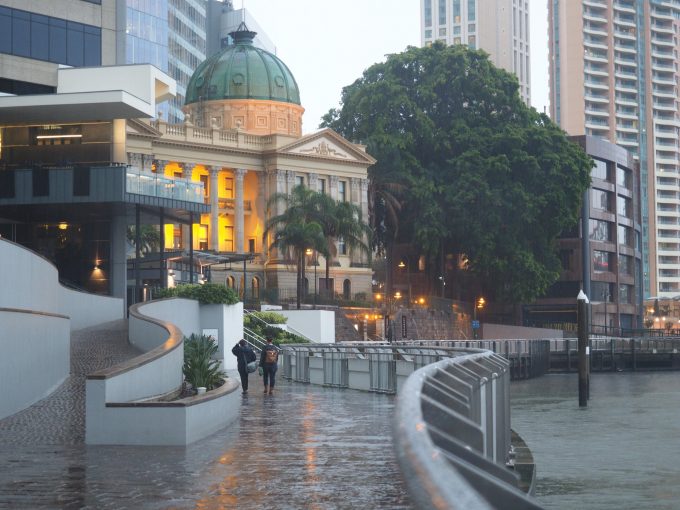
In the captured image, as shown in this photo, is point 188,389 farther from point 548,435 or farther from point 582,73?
point 582,73

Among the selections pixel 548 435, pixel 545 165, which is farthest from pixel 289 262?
pixel 548 435

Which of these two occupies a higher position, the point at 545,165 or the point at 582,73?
the point at 582,73

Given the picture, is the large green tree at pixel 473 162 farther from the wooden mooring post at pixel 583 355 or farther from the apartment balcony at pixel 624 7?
the apartment balcony at pixel 624 7

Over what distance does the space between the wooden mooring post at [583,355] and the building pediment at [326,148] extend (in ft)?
145

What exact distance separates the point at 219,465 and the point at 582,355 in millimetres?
37546

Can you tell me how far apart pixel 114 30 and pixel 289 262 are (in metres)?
33.9

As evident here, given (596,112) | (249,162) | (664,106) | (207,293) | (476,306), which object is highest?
(664,106)

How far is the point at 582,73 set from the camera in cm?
18225

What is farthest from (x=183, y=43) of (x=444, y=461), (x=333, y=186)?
(x=444, y=461)

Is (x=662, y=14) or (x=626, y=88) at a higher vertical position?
(x=662, y=14)

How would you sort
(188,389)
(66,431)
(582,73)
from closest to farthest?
1. (66,431)
2. (188,389)
3. (582,73)

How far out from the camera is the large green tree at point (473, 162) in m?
88.2

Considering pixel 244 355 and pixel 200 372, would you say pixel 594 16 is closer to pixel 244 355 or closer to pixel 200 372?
pixel 244 355

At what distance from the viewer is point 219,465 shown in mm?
15797
